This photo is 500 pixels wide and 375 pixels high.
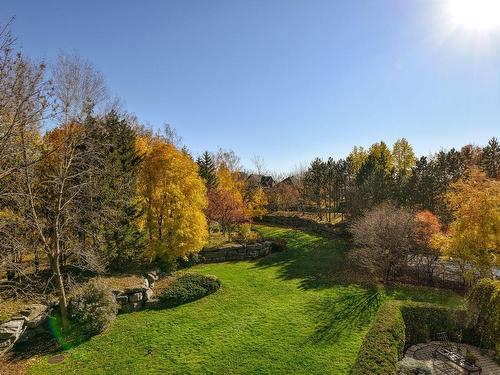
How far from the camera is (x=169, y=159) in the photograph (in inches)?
859

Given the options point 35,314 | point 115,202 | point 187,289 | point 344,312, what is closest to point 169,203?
point 115,202

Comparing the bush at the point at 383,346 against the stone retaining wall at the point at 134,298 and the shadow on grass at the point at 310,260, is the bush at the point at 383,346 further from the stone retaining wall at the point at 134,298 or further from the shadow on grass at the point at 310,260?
the stone retaining wall at the point at 134,298

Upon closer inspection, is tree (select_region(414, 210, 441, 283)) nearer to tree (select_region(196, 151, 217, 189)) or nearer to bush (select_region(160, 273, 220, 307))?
bush (select_region(160, 273, 220, 307))

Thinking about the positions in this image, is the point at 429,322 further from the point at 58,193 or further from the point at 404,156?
the point at 404,156

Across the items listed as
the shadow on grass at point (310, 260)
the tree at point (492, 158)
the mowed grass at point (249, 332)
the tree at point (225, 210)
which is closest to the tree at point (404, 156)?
the tree at point (492, 158)

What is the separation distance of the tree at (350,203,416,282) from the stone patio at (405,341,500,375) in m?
7.72

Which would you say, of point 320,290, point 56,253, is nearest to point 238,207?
point 320,290

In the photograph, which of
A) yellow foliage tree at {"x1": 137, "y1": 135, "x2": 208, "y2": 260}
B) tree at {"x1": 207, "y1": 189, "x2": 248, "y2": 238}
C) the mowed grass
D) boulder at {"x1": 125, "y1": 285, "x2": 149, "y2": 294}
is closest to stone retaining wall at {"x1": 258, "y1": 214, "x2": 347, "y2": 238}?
tree at {"x1": 207, "y1": 189, "x2": 248, "y2": 238}

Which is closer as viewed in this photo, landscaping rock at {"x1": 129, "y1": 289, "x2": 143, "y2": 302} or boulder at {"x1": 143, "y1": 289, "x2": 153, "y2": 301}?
landscaping rock at {"x1": 129, "y1": 289, "x2": 143, "y2": 302}

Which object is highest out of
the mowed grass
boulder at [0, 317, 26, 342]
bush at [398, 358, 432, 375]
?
boulder at [0, 317, 26, 342]

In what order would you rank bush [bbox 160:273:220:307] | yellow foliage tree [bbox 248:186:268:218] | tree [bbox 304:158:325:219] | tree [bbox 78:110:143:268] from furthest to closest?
1. tree [bbox 304:158:325:219]
2. yellow foliage tree [bbox 248:186:268:218]
3. tree [bbox 78:110:143:268]
4. bush [bbox 160:273:220:307]

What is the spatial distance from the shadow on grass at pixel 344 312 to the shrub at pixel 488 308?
469 cm

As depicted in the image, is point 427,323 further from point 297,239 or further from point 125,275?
point 297,239

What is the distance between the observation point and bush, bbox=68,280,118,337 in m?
14.4
